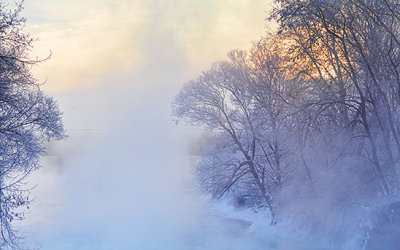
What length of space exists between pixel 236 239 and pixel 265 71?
678cm

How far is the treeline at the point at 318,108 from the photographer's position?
9789mm

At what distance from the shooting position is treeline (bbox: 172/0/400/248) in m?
9.79

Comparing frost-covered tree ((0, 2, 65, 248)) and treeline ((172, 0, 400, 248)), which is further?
treeline ((172, 0, 400, 248))

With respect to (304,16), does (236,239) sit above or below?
below

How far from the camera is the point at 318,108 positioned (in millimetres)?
11633

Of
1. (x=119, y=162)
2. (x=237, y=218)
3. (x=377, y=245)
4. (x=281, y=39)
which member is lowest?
(x=377, y=245)

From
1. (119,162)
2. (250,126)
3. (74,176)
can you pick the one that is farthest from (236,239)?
(119,162)

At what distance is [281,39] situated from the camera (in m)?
12.9

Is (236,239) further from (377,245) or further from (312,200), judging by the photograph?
(377,245)

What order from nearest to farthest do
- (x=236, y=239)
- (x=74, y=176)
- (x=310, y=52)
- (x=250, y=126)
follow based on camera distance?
(x=310, y=52) < (x=236, y=239) < (x=250, y=126) < (x=74, y=176)

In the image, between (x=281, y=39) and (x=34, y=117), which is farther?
(x=281, y=39)

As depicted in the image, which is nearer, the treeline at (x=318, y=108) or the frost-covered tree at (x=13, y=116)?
the frost-covered tree at (x=13, y=116)

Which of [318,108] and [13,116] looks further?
[318,108]

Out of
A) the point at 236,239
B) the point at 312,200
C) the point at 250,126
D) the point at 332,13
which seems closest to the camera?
the point at 332,13
